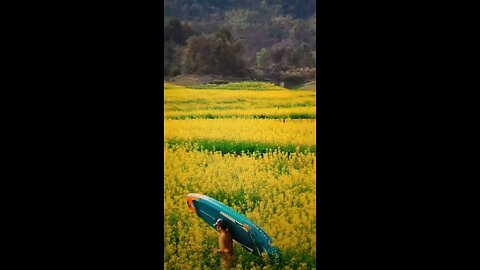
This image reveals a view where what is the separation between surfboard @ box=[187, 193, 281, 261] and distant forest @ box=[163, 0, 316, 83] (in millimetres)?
752

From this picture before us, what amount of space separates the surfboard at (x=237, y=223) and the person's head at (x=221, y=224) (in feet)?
0.05

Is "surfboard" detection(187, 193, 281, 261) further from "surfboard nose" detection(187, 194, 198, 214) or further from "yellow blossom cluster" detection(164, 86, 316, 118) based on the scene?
"yellow blossom cluster" detection(164, 86, 316, 118)

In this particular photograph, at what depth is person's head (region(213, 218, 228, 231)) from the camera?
3852 mm

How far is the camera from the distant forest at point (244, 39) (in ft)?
12.9

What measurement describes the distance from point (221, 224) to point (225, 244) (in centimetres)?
12

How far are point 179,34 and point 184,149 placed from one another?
67cm

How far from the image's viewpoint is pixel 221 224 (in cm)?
386

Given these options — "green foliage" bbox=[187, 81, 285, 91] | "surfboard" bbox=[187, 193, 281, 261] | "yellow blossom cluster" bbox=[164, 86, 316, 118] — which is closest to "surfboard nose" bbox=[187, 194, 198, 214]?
"surfboard" bbox=[187, 193, 281, 261]

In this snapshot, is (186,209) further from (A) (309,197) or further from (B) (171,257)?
(A) (309,197)

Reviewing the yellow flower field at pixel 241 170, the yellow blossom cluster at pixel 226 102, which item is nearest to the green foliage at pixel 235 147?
the yellow flower field at pixel 241 170

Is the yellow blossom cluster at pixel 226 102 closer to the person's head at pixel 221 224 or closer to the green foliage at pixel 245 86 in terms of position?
the green foliage at pixel 245 86

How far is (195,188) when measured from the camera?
12.7ft

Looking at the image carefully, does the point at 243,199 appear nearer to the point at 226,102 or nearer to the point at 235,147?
the point at 235,147

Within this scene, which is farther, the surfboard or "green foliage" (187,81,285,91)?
"green foliage" (187,81,285,91)
